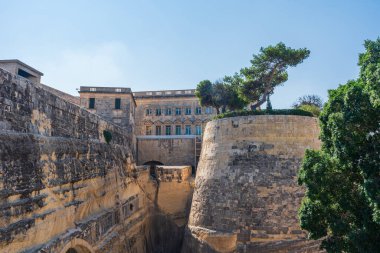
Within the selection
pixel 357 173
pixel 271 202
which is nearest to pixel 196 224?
pixel 271 202

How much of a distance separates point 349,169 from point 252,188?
6786 millimetres

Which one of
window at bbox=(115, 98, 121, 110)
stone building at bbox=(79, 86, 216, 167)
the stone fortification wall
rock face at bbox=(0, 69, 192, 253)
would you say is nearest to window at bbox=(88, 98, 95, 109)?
stone building at bbox=(79, 86, 216, 167)

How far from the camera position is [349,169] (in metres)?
7.73

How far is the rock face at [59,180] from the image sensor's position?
7.45 meters

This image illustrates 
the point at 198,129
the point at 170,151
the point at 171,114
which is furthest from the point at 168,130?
the point at 170,151

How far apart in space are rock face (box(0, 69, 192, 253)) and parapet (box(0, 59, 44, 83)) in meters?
4.27

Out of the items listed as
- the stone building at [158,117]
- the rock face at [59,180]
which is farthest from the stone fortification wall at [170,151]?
the rock face at [59,180]

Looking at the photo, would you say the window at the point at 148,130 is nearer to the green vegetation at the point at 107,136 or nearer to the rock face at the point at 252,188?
the rock face at the point at 252,188

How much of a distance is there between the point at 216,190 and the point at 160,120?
19.6 metres

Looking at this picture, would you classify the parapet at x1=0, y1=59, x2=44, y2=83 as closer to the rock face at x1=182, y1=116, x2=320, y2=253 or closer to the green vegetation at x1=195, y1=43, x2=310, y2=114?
the rock face at x1=182, y1=116, x2=320, y2=253

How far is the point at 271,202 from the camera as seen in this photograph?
13.7 metres

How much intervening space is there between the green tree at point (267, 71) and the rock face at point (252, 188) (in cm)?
513

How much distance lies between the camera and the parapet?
44.5 ft

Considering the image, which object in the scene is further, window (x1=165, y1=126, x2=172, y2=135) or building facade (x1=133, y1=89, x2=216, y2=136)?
window (x1=165, y1=126, x2=172, y2=135)
